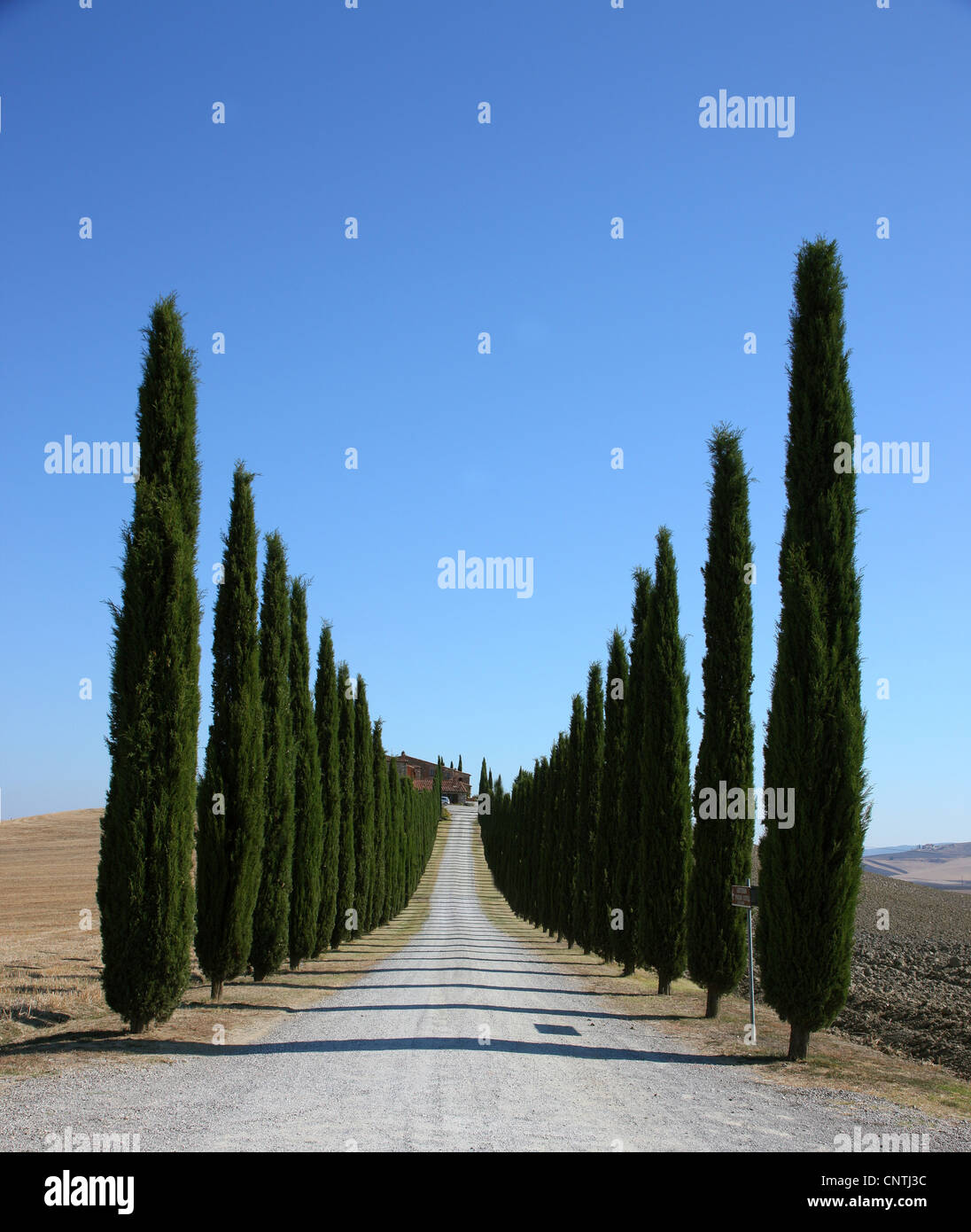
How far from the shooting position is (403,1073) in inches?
353

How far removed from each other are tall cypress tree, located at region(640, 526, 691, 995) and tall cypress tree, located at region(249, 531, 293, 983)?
6996mm

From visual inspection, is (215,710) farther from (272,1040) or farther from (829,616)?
(829,616)

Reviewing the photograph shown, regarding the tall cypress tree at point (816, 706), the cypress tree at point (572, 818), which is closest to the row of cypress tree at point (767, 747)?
the tall cypress tree at point (816, 706)

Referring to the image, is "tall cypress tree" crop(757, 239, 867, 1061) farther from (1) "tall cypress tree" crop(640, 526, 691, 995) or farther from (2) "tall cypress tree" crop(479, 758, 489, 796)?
(2) "tall cypress tree" crop(479, 758, 489, 796)

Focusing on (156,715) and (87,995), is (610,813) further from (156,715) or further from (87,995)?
(156,715)

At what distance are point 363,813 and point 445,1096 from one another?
21.8m

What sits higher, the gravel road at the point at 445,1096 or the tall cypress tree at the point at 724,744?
the tall cypress tree at the point at 724,744

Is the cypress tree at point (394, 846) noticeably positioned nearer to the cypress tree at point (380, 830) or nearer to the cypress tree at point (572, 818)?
the cypress tree at point (380, 830)

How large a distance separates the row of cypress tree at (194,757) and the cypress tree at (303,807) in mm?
37

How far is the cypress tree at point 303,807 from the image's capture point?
65.6ft

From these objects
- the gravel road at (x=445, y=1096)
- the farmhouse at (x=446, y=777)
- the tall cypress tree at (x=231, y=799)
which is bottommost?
the farmhouse at (x=446, y=777)

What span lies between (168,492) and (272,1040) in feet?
23.6

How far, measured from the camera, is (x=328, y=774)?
2330 centimetres

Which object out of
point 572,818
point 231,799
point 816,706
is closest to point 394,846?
point 572,818
